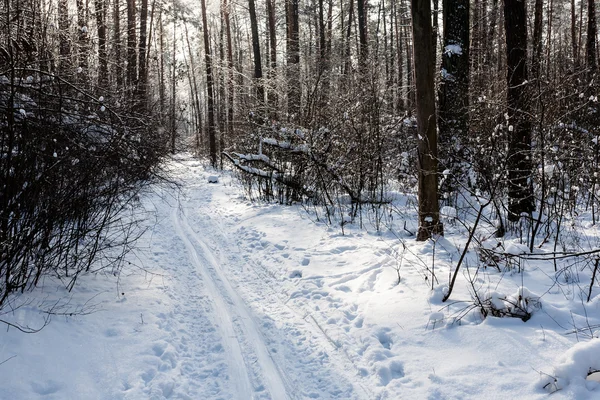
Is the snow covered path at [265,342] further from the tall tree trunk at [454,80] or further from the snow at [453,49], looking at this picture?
the snow at [453,49]

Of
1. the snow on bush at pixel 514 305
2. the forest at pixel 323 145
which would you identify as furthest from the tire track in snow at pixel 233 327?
the snow on bush at pixel 514 305

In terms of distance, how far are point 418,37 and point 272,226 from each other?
4663 millimetres

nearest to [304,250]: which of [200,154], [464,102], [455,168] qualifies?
[455,168]

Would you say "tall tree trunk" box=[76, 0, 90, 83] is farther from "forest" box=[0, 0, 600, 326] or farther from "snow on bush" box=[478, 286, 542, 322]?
"snow on bush" box=[478, 286, 542, 322]

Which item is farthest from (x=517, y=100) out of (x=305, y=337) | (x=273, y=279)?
(x=305, y=337)

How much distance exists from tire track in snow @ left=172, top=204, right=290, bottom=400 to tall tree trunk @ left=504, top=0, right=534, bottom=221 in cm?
466

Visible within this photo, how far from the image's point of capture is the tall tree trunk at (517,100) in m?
6.64

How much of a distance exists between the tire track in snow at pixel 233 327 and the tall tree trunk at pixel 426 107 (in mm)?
3030

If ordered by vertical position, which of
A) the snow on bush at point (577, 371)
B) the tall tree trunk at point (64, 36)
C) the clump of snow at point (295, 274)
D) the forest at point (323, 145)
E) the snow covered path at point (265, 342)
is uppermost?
the tall tree trunk at point (64, 36)

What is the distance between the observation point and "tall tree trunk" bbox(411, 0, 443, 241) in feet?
18.6

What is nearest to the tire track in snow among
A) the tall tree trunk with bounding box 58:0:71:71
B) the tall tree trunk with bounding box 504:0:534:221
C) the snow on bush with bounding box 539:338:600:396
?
the snow on bush with bounding box 539:338:600:396

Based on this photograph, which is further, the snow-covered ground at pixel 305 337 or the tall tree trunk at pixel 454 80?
the tall tree trunk at pixel 454 80

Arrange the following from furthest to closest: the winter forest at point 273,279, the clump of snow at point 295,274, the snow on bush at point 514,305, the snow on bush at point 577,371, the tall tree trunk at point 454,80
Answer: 1. the tall tree trunk at point 454,80
2. the clump of snow at point 295,274
3. the snow on bush at point 514,305
4. the winter forest at point 273,279
5. the snow on bush at point 577,371

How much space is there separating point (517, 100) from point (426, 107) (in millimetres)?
1981
